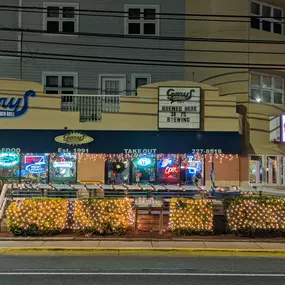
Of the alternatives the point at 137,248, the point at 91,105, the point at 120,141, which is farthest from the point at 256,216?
the point at 91,105

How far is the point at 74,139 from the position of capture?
16078 millimetres

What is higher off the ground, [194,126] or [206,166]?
[194,126]

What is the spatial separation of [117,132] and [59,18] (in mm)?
6326

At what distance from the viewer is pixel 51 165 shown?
17875mm

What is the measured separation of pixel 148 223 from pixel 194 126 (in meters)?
5.74

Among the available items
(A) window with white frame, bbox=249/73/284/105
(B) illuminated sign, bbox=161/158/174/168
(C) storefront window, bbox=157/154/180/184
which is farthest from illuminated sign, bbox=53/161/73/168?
(A) window with white frame, bbox=249/73/284/105

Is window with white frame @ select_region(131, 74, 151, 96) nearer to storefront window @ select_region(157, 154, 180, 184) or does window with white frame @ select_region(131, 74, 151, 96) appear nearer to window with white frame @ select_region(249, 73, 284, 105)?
storefront window @ select_region(157, 154, 180, 184)

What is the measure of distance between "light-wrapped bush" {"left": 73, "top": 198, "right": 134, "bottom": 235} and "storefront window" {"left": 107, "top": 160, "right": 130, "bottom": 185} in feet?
22.0
